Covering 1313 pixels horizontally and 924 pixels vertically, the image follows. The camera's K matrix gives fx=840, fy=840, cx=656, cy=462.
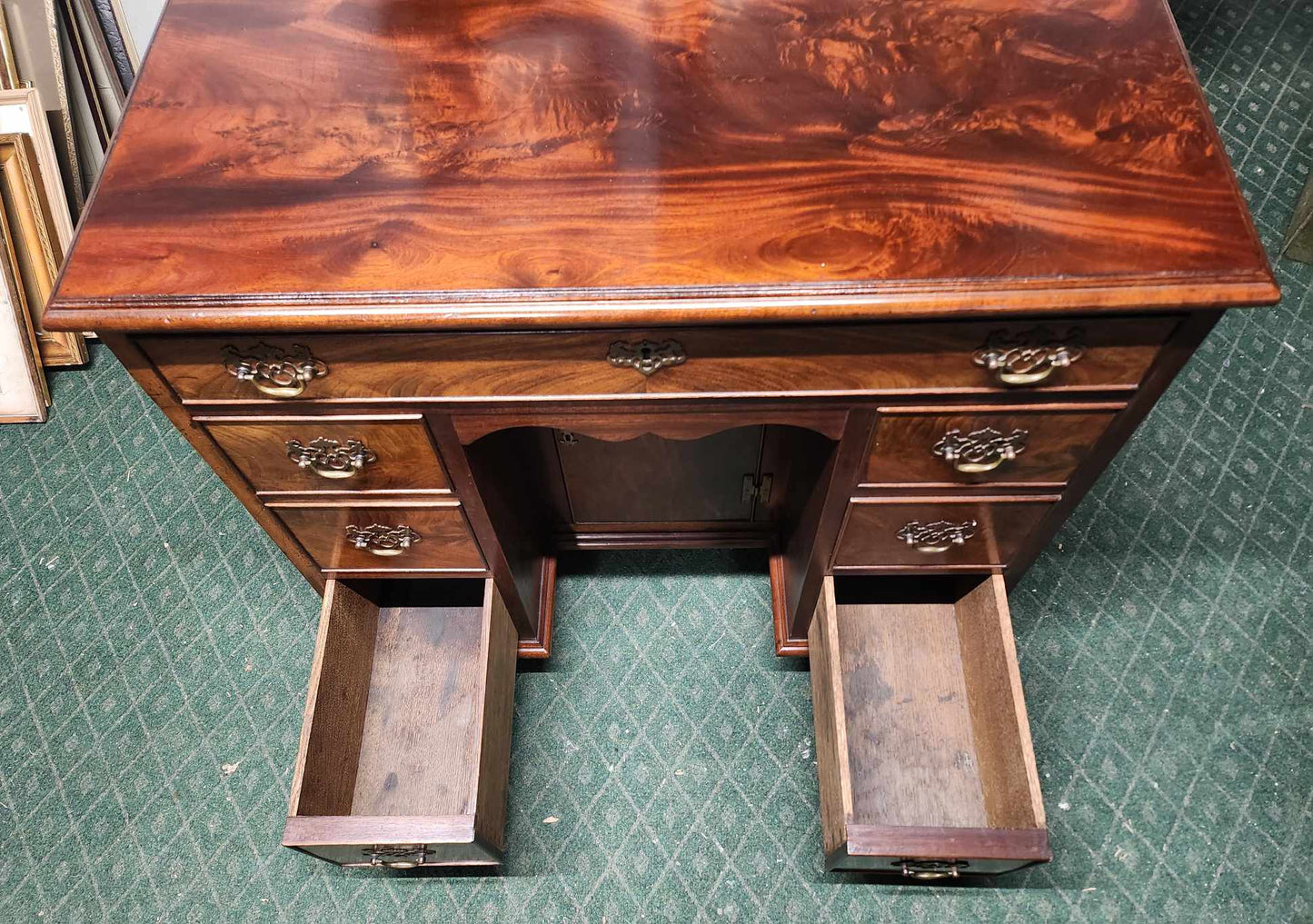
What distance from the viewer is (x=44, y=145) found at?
121cm

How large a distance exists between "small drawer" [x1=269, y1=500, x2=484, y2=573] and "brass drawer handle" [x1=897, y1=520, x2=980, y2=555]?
462 millimetres

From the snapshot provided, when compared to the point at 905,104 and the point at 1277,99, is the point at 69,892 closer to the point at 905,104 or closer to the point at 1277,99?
the point at 905,104

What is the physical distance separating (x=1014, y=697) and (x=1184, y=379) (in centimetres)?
70

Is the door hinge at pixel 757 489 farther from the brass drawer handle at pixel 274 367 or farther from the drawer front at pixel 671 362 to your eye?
the brass drawer handle at pixel 274 367

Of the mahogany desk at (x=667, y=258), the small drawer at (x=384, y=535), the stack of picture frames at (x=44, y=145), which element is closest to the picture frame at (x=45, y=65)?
the stack of picture frames at (x=44, y=145)

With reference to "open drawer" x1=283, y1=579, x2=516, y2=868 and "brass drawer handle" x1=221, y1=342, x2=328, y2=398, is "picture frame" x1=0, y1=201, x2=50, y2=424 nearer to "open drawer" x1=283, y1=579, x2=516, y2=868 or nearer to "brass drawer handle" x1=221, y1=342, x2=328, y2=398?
"open drawer" x1=283, y1=579, x2=516, y2=868

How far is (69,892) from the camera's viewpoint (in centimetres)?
100

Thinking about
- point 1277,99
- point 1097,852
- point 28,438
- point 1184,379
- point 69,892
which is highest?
point 1277,99

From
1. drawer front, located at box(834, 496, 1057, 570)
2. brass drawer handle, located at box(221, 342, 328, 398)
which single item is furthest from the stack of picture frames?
drawer front, located at box(834, 496, 1057, 570)

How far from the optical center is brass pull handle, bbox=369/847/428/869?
850 mm

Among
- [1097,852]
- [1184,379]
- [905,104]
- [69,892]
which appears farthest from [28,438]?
[1184,379]

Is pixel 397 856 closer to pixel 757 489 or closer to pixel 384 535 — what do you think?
pixel 384 535

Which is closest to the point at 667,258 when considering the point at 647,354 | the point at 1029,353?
the point at 647,354

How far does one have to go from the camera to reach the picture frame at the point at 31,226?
1.21 meters
